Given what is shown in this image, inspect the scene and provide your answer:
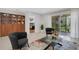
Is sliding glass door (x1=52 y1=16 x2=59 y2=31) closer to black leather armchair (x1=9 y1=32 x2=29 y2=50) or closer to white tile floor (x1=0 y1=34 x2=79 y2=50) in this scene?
white tile floor (x1=0 y1=34 x2=79 y2=50)

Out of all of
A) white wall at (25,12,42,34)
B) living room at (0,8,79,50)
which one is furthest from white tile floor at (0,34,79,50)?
white wall at (25,12,42,34)

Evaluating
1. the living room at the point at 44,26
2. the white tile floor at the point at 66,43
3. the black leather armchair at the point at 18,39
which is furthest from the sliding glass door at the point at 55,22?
the black leather armchair at the point at 18,39

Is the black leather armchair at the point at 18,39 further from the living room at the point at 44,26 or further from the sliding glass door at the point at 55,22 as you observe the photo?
the sliding glass door at the point at 55,22

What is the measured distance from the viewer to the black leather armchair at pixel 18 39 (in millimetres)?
2543

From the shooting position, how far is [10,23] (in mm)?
2627

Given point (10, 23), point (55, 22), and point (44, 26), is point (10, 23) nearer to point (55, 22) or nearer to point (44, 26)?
point (44, 26)

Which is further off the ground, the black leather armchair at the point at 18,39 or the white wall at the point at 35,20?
the white wall at the point at 35,20

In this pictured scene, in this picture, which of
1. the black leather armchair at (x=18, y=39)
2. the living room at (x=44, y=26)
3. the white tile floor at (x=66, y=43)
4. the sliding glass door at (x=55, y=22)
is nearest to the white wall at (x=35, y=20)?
the living room at (x=44, y=26)

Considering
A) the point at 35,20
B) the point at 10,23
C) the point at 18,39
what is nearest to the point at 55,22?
the point at 35,20

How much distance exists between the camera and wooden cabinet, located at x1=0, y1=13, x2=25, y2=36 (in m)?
2.54

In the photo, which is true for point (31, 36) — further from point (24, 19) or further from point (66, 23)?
point (66, 23)

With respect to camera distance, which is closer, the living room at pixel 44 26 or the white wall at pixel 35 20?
the living room at pixel 44 26

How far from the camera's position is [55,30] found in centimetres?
264

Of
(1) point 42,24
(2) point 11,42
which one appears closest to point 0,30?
(2) point 11,42
